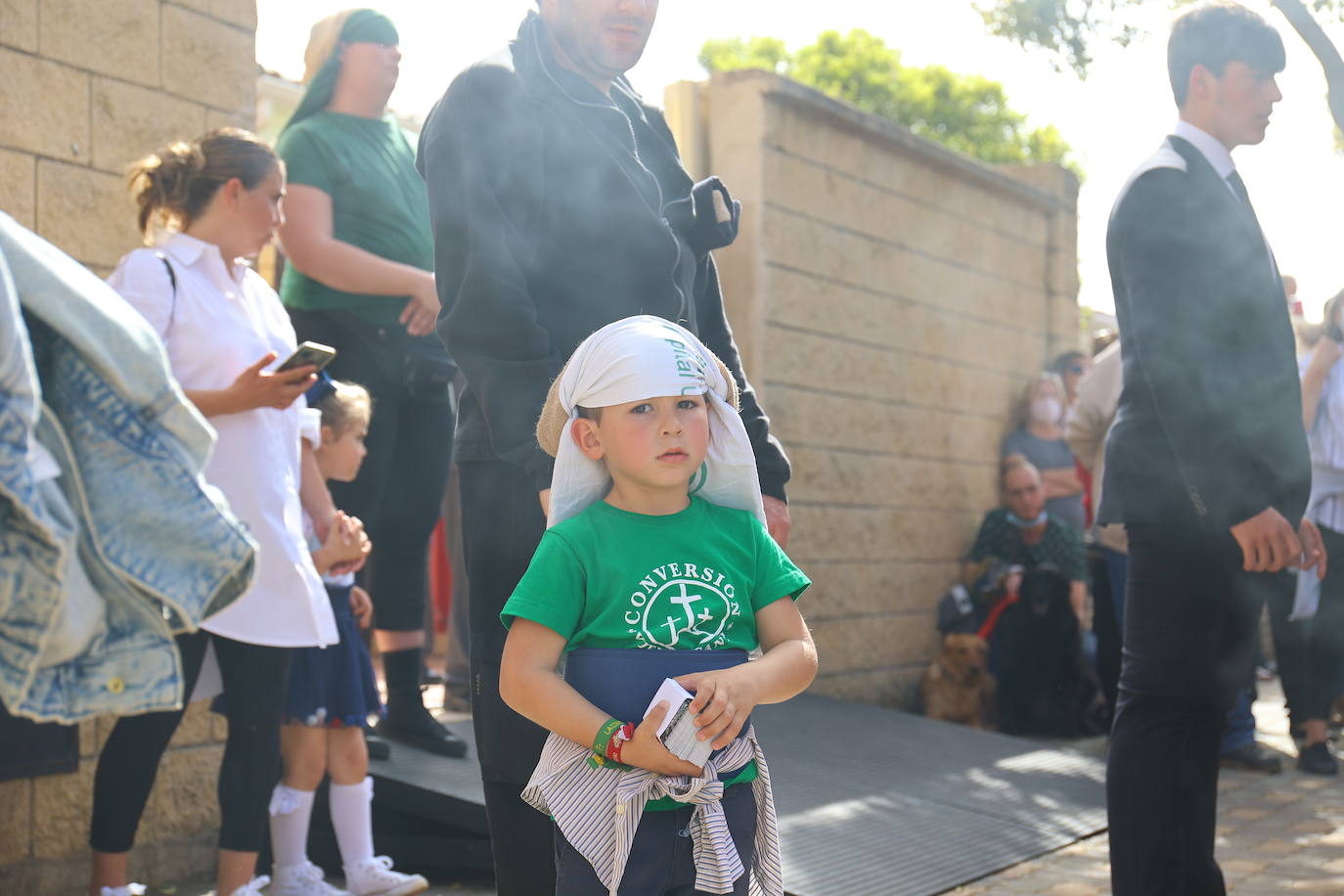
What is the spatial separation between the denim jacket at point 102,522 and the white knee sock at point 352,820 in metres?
2.32

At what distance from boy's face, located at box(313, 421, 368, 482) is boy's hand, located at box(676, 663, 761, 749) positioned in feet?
6.83

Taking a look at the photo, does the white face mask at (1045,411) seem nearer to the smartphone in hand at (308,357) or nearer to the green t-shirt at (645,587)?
the smartphone in hand at (308,357)

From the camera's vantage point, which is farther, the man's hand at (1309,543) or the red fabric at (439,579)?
the red fabric at (439,579)

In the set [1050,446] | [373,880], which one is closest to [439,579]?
[1050,446]

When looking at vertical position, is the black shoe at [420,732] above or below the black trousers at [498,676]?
below

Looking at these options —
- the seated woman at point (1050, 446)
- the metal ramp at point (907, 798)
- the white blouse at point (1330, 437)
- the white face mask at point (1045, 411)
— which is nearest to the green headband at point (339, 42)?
the metal ramp at point (907, 798)

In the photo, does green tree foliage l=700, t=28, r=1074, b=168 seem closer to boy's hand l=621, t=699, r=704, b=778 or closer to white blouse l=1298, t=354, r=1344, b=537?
white blouse l=1298, t=354, r=1344, b=537

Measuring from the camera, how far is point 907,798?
16.4 feet

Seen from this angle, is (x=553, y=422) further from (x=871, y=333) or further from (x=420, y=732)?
(x=871, y=333)

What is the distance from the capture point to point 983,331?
9078 millimetres

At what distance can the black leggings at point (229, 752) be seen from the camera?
333cm

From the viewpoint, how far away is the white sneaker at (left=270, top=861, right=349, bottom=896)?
3.76m

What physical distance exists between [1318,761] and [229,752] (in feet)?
15.7

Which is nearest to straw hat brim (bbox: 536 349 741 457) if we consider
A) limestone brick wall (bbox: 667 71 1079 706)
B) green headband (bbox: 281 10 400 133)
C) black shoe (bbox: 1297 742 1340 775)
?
green headband (bbox: 281 10 400 133)
